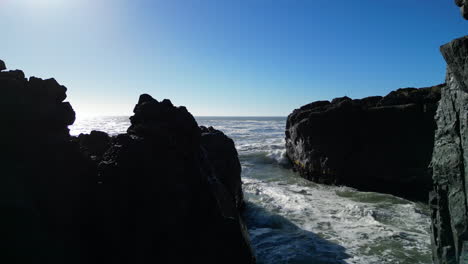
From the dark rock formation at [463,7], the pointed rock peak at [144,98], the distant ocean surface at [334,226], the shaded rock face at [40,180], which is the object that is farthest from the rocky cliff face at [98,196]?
the dark rock formation at [463,7]

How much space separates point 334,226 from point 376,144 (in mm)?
7951

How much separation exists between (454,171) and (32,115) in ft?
25.9

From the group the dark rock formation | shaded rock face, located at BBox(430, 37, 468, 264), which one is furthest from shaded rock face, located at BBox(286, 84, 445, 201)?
the dark rock formation

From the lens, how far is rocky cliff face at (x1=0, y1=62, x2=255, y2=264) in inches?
153

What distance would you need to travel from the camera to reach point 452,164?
18.0 ft

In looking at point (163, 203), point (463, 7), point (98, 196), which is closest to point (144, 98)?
point (98, 196)

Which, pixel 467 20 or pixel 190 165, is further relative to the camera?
pixel 190 165

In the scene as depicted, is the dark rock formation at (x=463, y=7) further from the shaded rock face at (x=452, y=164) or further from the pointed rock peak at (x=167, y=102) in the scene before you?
the pointed rock peak at (x=167, y=102)

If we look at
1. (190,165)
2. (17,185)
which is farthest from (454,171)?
(17,185)

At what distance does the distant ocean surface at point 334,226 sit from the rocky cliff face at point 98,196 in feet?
11.5

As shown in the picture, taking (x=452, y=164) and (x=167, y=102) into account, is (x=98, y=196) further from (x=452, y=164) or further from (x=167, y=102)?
(x=452, y=164)

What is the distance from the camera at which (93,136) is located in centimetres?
775

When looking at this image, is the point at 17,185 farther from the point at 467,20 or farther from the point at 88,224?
the point at 467,20

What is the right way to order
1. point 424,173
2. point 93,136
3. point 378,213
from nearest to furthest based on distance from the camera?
1. point 93,136
2. point 378,213
3. point 424,173
